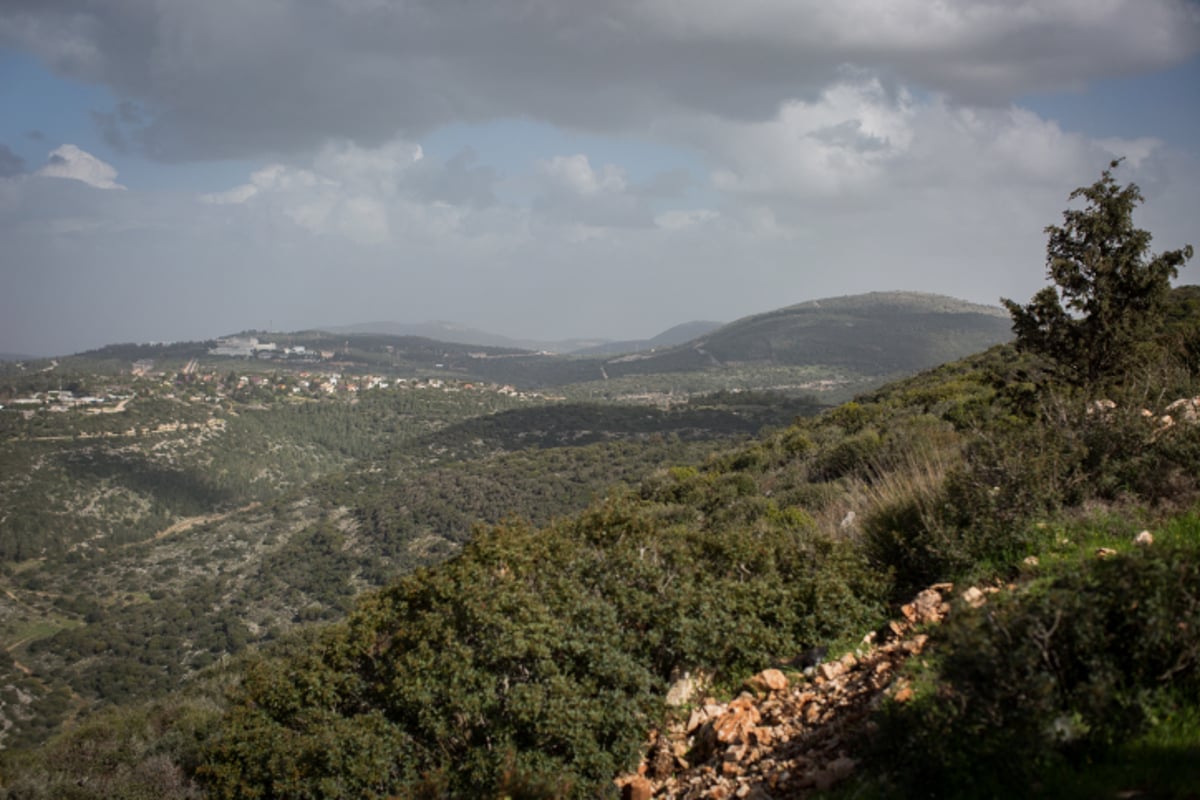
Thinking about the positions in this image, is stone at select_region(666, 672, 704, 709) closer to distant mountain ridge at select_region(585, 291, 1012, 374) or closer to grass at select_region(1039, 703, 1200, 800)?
grass at select_region(1039, 703, 1200, 800)

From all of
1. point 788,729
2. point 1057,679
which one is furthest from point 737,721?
point 1057,679

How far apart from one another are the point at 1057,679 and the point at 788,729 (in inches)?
81.3

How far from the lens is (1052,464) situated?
5.84m

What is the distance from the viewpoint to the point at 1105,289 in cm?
920

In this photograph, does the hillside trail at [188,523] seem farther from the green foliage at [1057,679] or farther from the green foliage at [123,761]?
the green foliage at [1057,679]

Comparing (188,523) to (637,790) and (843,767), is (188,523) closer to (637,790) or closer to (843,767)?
(637,790)

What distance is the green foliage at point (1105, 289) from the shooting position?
9.16m

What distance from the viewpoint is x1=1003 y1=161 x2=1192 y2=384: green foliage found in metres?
9.16

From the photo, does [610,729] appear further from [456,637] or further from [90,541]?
[90,541]

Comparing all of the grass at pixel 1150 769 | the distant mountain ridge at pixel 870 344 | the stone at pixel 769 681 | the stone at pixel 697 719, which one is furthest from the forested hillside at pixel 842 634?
the distant mountain ridge at pixel 870 344

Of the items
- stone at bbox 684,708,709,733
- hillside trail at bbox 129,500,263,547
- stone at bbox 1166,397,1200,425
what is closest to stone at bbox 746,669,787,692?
stone at bbox 684,708,709,733

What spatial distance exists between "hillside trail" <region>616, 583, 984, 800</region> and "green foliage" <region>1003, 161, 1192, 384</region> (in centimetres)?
624

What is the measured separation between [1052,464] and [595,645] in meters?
4.58

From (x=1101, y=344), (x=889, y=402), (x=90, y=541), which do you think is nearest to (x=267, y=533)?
(x=90, y=541)
